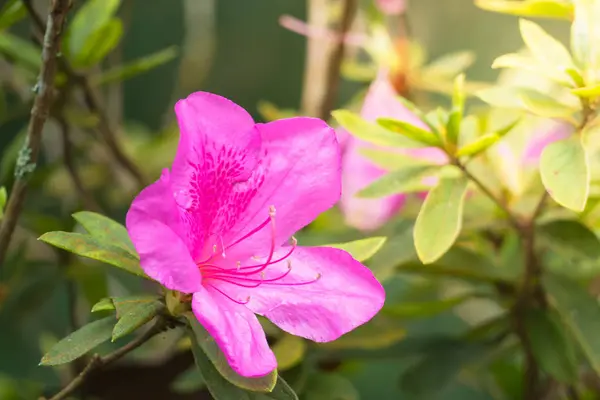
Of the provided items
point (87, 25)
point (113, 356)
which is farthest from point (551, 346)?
point (87, 25)

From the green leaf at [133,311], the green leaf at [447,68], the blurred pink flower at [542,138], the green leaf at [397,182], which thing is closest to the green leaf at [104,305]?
the green leaf at [133,311]

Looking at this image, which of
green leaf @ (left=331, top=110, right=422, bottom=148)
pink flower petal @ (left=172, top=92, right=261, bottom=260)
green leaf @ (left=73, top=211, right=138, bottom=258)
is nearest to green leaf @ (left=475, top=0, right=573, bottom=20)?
green leaf @ (left=331, top=110, right=422, bottom=148)

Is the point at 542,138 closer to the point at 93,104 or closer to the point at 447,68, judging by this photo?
the point at 447,68

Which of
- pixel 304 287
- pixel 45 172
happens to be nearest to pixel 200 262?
pixel 304 287

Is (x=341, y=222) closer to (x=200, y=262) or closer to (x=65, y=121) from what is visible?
(x=65, y=121)

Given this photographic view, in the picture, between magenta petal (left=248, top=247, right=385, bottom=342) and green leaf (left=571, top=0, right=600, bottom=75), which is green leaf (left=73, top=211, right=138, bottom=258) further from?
green leaf (left=571, top=0, right=600, bottom=75)

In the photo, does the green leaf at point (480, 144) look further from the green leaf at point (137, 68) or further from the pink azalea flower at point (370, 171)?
the green leaf at point (137, 68)

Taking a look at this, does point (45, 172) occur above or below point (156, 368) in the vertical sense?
above
